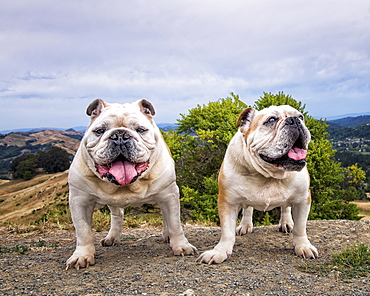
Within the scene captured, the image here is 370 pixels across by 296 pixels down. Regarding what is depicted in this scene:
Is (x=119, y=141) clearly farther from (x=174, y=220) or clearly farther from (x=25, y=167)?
(x=25, y=167)

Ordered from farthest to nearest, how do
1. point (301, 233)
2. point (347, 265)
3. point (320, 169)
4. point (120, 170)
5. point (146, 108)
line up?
point (320, 169) → point (301, 233) → point (146, 108) → point (347, 265) → point (120, 170)

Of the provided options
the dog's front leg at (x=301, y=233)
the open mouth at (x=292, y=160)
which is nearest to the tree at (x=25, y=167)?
the dog's front leg at (x=301, y=233)

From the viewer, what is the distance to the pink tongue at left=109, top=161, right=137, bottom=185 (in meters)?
→ 4.71

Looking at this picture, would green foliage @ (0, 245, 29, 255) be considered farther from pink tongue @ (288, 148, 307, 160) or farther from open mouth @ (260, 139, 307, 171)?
pink tongue @ (288, 148, 307, 160)

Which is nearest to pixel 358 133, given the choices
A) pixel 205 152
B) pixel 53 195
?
pixel 53 195

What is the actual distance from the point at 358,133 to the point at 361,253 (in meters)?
142

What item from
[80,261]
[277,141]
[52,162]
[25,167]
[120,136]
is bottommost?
[25,167]

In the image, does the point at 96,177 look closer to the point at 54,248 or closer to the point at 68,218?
the point at 54,248

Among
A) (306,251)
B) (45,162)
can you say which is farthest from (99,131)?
(45,162)

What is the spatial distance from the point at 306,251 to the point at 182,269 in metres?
2.01

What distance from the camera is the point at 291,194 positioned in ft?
17.8

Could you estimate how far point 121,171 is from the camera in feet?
15.5

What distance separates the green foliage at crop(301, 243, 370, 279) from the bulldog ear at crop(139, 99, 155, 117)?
121 inches

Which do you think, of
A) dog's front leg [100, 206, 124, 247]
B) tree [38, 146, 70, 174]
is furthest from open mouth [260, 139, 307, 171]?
tree [38, 146, 70, 174]
